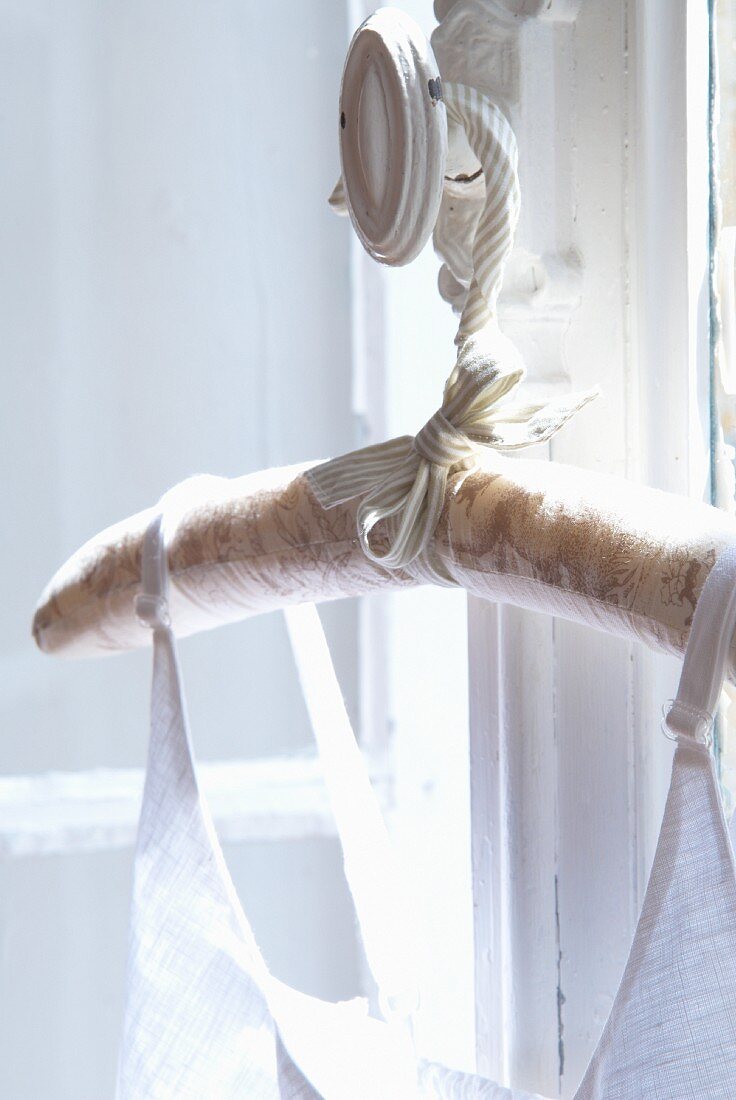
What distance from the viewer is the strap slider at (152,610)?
518 millimetres

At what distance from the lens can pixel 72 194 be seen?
1036mm

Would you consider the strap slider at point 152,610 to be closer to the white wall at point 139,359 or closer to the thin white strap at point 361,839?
the thin white strap at point 361,839

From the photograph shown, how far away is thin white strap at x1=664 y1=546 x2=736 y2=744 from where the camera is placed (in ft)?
0.99

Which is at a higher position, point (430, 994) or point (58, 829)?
point (58, 829)

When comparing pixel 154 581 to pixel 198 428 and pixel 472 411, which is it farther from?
pixel 198 428

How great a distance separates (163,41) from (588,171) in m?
0.66

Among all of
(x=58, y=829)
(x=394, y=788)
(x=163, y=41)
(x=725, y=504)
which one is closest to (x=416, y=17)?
(x=163, y=41)

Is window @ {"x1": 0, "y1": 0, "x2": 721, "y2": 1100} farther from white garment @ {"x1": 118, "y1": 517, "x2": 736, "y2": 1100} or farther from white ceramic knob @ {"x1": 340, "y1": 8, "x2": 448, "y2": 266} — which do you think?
white ceramic knob @ {"x1": 340, "y1": 8, "x2": 448, "y2": 266}

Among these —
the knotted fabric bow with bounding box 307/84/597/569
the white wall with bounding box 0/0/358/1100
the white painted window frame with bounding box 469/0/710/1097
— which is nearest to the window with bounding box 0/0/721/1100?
the white wall with bounding box 0/0/358/1100

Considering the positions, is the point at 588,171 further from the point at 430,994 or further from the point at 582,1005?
the point at 430,994

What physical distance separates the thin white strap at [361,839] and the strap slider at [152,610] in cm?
6

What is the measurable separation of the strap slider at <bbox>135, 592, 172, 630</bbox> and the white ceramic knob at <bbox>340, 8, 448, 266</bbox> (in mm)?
199

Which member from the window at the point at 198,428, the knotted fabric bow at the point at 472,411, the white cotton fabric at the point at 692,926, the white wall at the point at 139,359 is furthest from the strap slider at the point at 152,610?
the white wall at the point at 139,359

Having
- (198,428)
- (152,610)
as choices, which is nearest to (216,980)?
(152,610)
